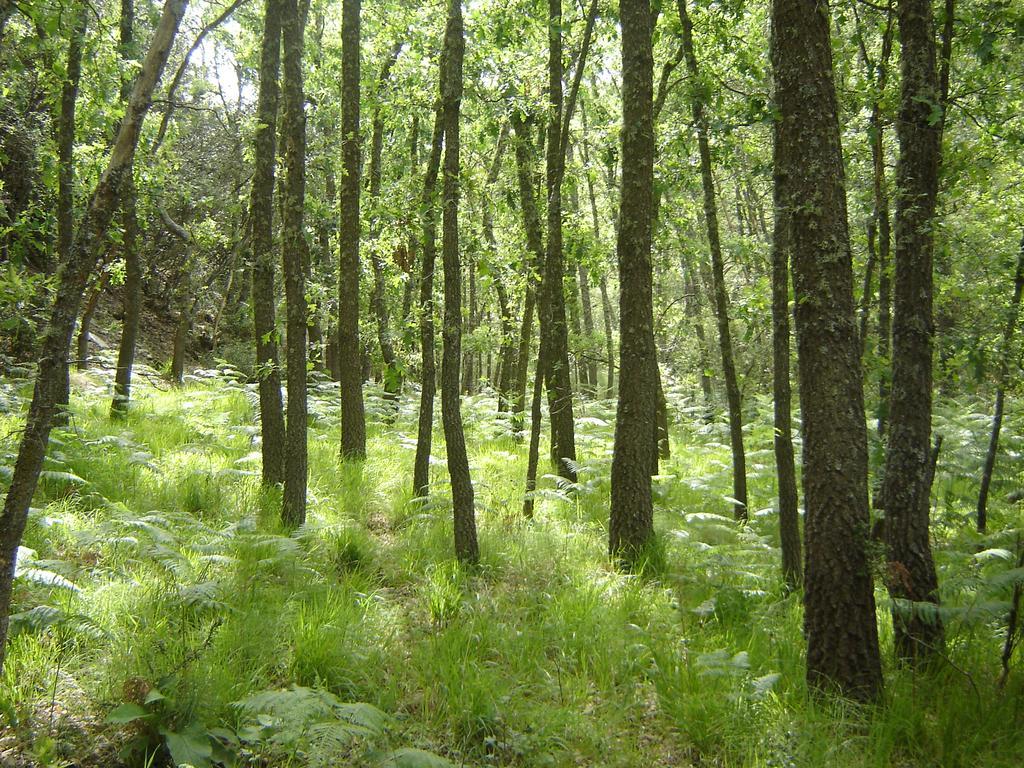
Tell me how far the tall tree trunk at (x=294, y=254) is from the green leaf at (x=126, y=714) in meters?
3.88

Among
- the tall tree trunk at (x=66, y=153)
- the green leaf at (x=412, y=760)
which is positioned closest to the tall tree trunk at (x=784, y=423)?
the green leaf at (x=412, y=760)

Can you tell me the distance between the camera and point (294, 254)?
725cm

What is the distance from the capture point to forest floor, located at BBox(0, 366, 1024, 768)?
3.66 metres

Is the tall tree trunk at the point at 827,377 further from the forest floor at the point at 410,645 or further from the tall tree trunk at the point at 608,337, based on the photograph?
the tall tree trunk at the point at 608,337

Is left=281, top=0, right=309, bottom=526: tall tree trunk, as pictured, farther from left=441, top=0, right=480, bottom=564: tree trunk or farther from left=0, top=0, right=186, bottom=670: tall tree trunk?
left=0, top=0, right=186, bottom=670: tall tree trunk

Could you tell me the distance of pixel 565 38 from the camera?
10242 millimetres

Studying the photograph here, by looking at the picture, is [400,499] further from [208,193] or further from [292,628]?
[208,193]

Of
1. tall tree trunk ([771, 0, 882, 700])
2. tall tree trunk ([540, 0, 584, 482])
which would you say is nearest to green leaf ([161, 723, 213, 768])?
tall tree trunk ([771, 0, 882, 700])

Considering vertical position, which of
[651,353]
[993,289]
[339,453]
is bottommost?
[339,453]

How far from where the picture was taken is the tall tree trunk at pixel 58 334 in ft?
11.0

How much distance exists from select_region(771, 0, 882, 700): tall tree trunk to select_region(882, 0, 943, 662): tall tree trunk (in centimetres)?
82

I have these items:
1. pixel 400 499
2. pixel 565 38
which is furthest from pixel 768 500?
pixel 565 38

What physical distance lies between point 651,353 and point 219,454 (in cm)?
622

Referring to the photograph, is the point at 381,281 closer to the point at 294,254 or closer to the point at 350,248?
the point at 350,248
